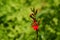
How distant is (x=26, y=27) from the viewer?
115 inches

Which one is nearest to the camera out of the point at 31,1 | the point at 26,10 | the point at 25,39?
the point at 25,39

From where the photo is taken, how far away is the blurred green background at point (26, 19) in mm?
2889

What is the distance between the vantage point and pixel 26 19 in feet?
9.78

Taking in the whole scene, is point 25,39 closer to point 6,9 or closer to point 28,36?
point 28,36

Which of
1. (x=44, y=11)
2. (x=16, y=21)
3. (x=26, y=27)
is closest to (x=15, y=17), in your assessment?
(x=16, y=21)

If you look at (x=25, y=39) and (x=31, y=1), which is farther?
(x=31, y=1)

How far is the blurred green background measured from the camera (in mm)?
2889

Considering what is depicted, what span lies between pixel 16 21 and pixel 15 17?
62mm

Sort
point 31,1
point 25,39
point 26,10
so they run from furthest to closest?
point 31,1, point 26,10, point 25,39

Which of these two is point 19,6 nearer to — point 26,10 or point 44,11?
point 26,10

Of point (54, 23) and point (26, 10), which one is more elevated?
point (26, 10)

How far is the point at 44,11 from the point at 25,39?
1.86 feet

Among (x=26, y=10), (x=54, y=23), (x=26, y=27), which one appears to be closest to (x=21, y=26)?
(x=26, y=27)

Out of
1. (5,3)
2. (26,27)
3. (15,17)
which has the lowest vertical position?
(26,27)
